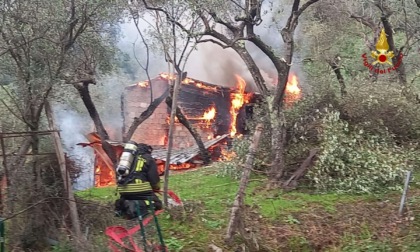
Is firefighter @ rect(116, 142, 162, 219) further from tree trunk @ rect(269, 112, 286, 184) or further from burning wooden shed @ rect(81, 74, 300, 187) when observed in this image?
burning wooden shed @ rect(81, 74, 300, 187)

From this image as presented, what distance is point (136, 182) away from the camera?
7.64m

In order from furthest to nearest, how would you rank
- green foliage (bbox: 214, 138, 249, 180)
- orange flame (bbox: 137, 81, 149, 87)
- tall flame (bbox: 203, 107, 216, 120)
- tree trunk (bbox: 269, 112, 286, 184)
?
tall flame (bbox: 203, 107, 216, 120) < orange flame (bbox: 137, 81, 149, 87) < green foliage (bbox: 214, 138, 249, 180) < tree trunk (bbox: 269, 112, 286, 184)

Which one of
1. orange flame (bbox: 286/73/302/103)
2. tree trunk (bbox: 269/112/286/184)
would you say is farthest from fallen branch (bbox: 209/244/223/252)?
orange flame (bbox: 286/73/302/103)

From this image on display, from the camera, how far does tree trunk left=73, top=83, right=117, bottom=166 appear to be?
1200 centimetres

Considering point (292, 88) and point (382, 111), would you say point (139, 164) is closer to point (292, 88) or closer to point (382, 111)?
point (382, 111)

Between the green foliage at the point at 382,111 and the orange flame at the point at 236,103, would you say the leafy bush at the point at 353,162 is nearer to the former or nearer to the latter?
the green foliage at the point at 382,111

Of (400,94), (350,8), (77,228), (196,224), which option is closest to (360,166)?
(400,94)

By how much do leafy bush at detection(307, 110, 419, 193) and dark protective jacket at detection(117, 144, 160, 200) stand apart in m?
3.86

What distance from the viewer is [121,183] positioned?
7.68 meters

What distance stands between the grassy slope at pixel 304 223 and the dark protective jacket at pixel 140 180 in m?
0.68

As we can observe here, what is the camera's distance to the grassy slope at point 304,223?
24.8 feet

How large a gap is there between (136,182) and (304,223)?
119 inches

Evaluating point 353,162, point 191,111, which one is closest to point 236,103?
point 191,111

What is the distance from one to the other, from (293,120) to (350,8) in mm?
9131
